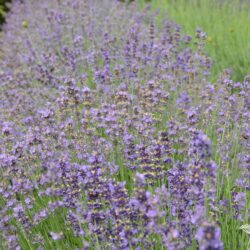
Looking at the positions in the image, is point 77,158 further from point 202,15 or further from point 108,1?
point 108,1

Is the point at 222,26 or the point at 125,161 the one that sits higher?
the point at 222,26

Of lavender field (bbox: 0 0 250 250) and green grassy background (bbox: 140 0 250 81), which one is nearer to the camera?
lavender field (bbox: 0 0 250 250)

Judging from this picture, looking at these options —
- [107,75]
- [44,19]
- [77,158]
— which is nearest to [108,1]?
[44,19]

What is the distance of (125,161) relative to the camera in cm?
310

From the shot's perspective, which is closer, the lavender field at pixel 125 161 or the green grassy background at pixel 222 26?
the lavender field at pixel 125 161

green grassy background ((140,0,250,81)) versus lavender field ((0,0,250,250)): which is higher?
green grassy background ((140,0,250,81))

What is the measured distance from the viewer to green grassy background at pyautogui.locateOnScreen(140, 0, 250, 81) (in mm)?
5492

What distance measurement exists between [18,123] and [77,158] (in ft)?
3.12

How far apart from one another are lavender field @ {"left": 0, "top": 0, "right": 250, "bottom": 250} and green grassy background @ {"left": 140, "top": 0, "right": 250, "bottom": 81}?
2.67 ft

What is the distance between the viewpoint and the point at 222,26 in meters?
6.55

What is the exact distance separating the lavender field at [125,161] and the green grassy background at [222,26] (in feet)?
2.67

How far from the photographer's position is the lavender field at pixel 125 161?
2.02 m

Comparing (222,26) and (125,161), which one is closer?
(125,161)

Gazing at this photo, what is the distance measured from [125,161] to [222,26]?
412 cm
